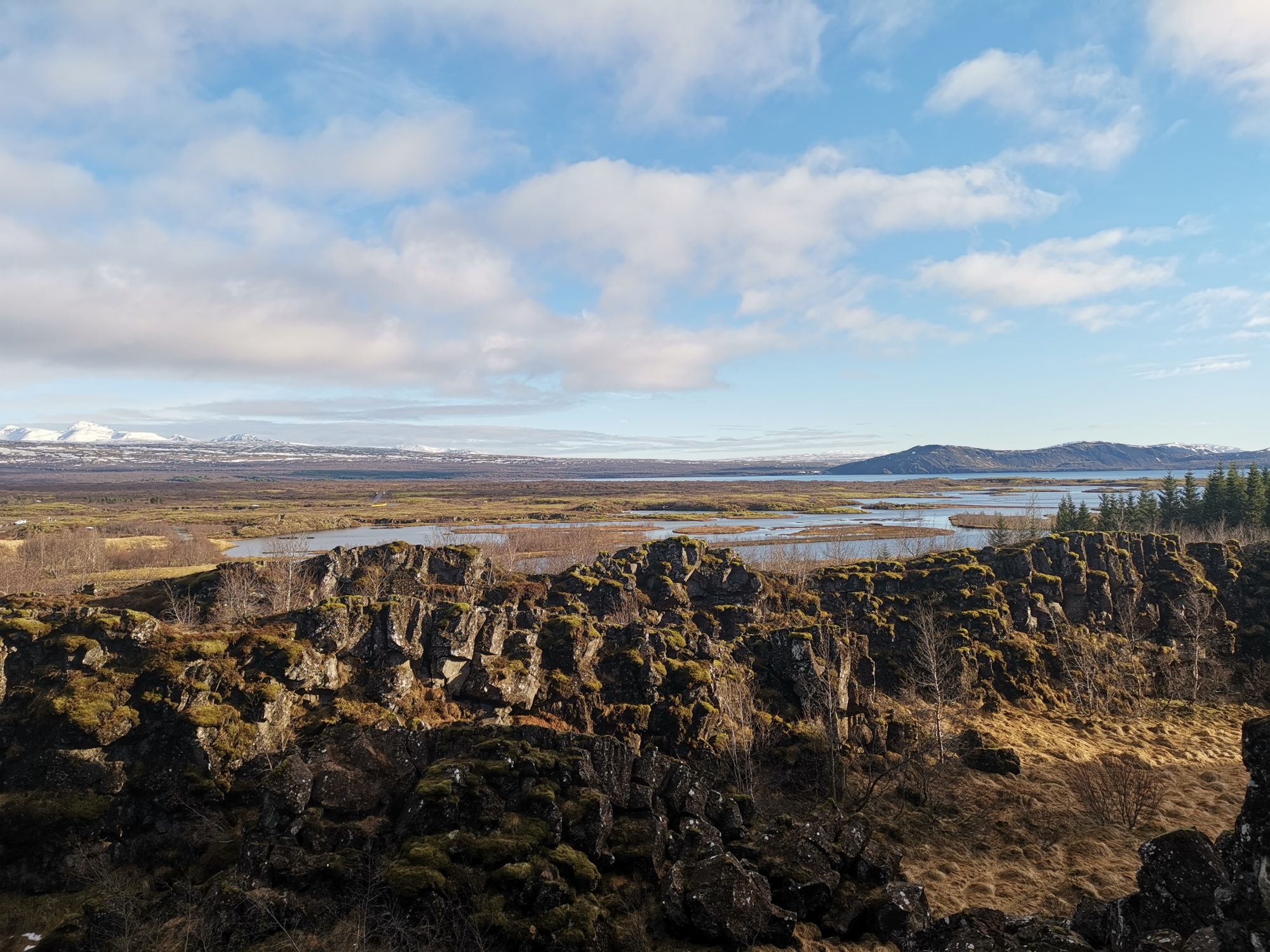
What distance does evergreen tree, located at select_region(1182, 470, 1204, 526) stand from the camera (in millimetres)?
120250

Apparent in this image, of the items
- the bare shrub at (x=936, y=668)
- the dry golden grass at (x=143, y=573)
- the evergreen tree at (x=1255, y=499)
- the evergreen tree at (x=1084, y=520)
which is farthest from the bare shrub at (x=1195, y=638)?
the dry golden grass at (x=143, y=573)

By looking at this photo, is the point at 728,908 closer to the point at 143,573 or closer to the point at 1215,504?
the point at 143,573

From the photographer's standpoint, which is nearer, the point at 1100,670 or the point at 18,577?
the point at 1100,670

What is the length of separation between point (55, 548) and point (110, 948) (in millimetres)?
123018

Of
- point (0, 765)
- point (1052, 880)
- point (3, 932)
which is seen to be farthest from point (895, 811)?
point (0, 765)

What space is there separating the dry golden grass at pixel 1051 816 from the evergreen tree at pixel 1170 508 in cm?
8286

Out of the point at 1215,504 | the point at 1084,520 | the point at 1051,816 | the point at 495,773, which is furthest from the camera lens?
the point at 1084,520

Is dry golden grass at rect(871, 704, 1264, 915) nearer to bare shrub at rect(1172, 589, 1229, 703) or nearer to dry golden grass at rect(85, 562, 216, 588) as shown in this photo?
bare shrub at rect(1172, 589, 1229, 703)

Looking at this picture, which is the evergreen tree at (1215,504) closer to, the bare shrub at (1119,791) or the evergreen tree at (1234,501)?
the evergreen tree at (1234,501)

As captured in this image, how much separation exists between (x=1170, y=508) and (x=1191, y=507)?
4357 mm

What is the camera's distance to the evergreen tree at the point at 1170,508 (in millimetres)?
123500

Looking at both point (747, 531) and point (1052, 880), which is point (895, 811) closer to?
point (1052, 880)

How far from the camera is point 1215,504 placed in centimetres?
11838

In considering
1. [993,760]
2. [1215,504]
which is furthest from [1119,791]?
[1215,504]
